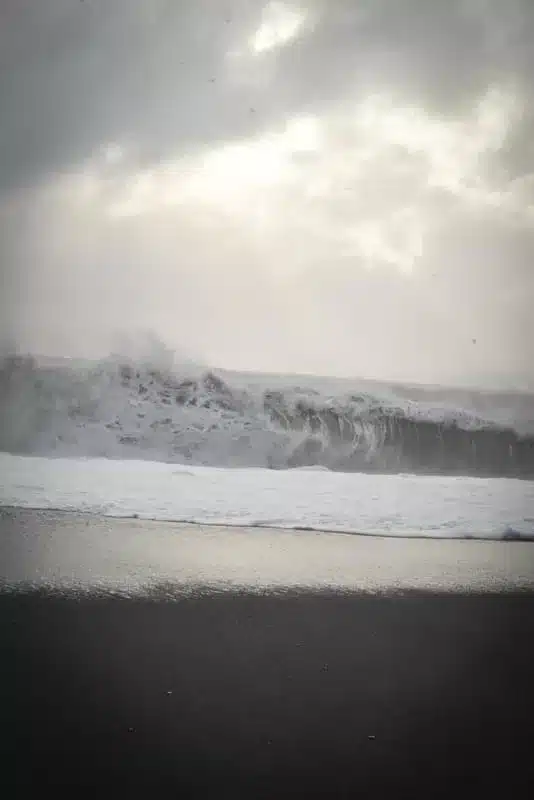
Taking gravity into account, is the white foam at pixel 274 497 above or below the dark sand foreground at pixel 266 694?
above

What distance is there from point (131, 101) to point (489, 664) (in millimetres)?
2438

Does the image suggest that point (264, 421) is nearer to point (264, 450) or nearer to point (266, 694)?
point (264, 450)

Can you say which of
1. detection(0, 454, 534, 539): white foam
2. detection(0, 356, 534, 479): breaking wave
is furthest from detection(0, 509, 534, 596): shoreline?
detection(0, 356, 534, 479): breaking wave

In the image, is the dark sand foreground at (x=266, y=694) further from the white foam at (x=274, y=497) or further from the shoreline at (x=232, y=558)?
the white foam at (x=274, y=497)

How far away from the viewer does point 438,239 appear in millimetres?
2674

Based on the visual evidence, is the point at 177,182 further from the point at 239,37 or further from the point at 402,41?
the point at 402,41

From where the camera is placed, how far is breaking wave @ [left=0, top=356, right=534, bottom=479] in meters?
2.71

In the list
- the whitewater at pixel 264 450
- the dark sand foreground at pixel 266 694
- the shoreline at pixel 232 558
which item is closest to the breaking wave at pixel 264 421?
the whitewater at pixel 264 450

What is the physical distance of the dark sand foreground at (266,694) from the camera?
1.30m

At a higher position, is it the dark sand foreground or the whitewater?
the whitewater

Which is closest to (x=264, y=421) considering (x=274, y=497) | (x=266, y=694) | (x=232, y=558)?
(x=274, y=497)

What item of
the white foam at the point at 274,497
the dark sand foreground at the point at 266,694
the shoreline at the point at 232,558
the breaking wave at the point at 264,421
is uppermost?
the breaking wave at the point at 264,421

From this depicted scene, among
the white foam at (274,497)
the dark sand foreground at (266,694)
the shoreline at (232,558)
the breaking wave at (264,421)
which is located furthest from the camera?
the breaking wave at (264,421)

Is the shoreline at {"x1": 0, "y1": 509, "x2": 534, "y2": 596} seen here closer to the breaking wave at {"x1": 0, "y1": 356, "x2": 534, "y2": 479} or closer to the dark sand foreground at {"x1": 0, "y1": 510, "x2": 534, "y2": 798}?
the dark sand foreground at {"x1": 0, "y1": 510, "x2": 534, "y2": 798}
